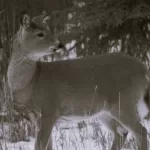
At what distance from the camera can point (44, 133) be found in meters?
6.14

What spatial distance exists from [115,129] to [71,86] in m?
0.95

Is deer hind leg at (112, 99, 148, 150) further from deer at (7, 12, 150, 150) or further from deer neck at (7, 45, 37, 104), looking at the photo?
deer neck at (7, 45, 37, 104)

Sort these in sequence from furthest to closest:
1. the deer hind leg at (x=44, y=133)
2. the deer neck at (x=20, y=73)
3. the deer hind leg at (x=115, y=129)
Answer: the deer hind leg at (x=115, y=129) → the deer neck at (x=20, y=73) → the deer hind leg at (x=44, y=133)

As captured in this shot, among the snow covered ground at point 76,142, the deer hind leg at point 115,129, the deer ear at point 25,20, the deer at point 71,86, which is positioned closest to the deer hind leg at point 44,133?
the deer at point 71,86

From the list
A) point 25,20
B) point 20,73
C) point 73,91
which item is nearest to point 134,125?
point 73,91

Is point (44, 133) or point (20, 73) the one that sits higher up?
point (20, 73)

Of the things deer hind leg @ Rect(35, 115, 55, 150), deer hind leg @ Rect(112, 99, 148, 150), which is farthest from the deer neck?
deer hind leg @ Rect(112, 99, 148, 150)

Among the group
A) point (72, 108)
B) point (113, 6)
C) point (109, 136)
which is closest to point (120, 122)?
point (72, 108)

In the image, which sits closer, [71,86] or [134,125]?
[134,125]

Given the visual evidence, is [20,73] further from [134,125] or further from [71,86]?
[134,125]

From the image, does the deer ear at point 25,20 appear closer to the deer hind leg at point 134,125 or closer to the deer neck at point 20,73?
the deer neck at point 20,73

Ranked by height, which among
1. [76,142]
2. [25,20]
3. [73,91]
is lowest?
[76,142]

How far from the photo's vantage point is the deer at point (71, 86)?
20.3 feet

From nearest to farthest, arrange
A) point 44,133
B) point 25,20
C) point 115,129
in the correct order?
point 44,133
point 25,20
point 115,129
